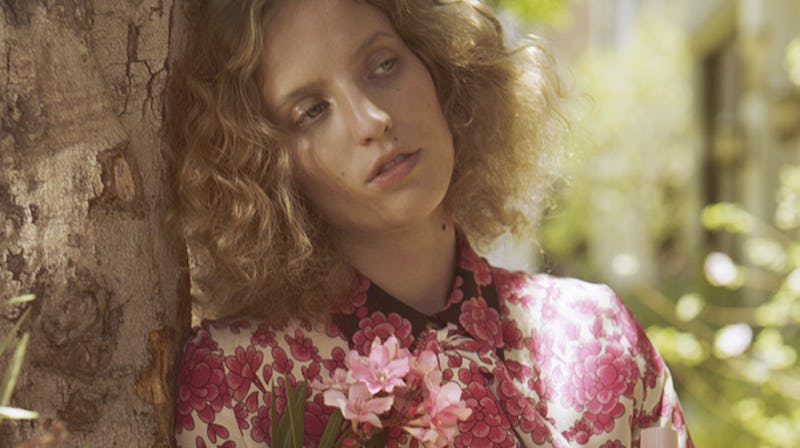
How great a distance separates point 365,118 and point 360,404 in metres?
0.41

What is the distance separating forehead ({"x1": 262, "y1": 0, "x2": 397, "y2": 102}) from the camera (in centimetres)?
168

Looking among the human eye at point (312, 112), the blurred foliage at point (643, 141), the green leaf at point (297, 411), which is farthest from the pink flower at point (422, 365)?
the blurred foliage at point (643, 141)

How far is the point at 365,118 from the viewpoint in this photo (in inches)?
64.9

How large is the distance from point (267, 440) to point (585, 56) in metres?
10.0

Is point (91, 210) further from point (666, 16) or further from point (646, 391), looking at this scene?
point (666, 16)

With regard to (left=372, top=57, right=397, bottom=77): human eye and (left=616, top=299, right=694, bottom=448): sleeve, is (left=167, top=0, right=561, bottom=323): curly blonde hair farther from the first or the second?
(left=616, top=299, right=694, bottom=448): sleeve

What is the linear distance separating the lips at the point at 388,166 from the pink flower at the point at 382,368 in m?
0.25

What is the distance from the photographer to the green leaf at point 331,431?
5.07 feet

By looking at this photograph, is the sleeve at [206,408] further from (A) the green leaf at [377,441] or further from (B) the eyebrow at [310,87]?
(B) the eyebrow at [310,87]

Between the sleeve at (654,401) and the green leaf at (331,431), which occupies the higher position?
the green leaf at (331,431)

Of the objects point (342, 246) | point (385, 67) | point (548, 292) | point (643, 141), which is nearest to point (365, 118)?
point (385, 67)

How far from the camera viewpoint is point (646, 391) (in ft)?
6.21

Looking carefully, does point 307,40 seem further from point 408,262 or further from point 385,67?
point 408,262

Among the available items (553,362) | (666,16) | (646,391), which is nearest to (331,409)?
(553,362)
